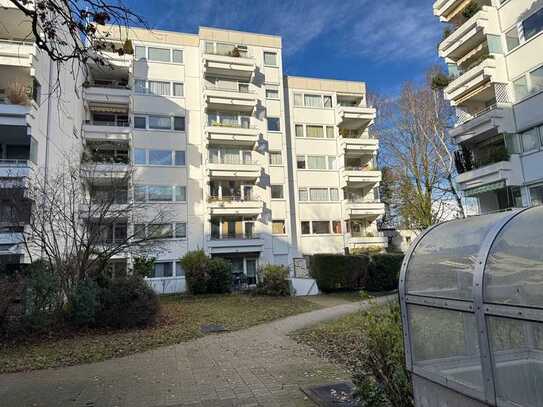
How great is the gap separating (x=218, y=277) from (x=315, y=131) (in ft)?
55.7

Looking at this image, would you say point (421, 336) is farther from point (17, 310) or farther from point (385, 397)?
point (17, 310)

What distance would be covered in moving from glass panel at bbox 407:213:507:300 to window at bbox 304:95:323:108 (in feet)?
104

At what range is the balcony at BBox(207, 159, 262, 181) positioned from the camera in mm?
29234

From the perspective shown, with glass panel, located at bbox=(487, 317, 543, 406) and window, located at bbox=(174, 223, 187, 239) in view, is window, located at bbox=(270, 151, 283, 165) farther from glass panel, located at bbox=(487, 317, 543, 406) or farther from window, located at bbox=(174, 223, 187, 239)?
glass panel, located at bbox=(487, 317, 543, 406)

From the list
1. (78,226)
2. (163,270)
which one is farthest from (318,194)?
(78,226)

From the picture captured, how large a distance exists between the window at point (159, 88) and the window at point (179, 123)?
6.84 ft

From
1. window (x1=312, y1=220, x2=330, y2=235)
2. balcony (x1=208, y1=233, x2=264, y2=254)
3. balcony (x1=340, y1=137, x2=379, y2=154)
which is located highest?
balcony (x1=340, y1=137, x2=379, y2=154)

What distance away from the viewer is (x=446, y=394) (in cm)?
345

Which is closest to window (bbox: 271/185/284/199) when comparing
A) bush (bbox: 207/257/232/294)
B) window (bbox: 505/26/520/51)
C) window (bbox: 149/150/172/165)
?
window (bbox: 149/150/172/165)

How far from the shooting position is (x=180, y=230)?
94.8 ft

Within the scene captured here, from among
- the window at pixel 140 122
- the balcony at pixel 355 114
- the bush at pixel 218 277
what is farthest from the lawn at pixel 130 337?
the balcony at pixel 355 114

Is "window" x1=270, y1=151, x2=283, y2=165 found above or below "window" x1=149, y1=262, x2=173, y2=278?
above

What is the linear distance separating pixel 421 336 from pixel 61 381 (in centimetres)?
617

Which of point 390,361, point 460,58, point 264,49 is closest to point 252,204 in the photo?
point 264,49
